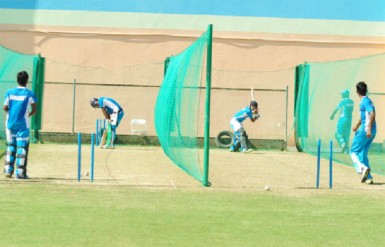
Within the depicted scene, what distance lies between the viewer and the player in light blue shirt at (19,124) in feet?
50.0

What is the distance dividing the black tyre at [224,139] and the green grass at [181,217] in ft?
41.2

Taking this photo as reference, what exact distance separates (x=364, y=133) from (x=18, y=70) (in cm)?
1206

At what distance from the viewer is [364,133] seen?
54.6 feet

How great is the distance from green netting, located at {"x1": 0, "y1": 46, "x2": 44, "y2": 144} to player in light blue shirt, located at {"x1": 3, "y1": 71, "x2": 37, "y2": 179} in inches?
343

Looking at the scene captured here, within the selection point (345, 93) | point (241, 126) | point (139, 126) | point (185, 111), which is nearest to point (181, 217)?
point (185, 111)

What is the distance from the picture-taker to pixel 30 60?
87.5 feet

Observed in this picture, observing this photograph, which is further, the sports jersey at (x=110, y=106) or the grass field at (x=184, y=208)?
the sports jersey at (x=110, y=106)

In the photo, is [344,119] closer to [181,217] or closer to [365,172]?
[365,172]

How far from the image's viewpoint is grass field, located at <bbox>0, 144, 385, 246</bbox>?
10047mm

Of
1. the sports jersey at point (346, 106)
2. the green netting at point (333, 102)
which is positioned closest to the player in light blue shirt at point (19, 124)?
the green netting at point (333, 102)

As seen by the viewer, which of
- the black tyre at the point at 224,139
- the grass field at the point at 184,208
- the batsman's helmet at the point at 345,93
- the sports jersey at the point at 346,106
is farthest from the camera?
the black tyre at the point at 224,139

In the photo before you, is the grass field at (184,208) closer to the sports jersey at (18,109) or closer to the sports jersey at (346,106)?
the sports jersey at (18,109)

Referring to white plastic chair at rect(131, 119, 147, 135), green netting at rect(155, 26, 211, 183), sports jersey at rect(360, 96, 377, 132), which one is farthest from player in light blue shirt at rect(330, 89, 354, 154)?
green netting at rect(155, 26, 211, 183)

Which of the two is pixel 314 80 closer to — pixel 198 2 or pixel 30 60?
pixel 198 2
